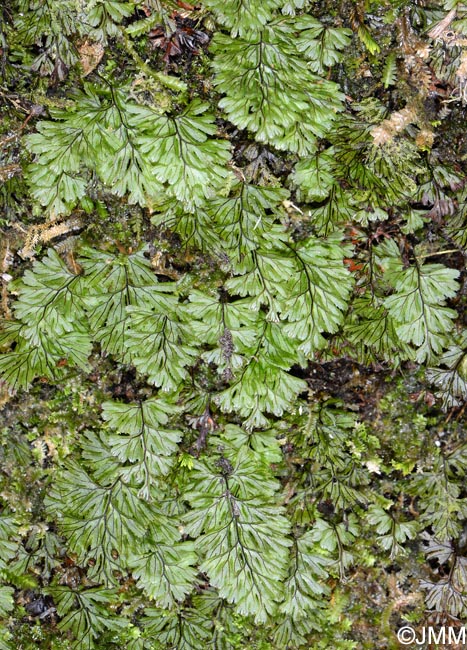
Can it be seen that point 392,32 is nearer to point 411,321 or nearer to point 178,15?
point 178,15

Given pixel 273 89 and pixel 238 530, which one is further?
pixel 238 530

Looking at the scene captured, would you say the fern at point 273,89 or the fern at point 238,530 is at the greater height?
the fern at point 273,89

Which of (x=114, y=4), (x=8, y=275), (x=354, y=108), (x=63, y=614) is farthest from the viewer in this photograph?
(x=63, y=614)

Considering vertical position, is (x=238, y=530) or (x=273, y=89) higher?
(x=273, y=89)

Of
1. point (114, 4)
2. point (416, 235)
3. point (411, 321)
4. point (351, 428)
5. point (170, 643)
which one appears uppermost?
point (114, 4)

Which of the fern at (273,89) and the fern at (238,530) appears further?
the fern at (238,530)

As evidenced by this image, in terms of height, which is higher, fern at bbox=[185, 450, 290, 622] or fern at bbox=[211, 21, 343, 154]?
fern at bbox=[211, 21, 343, 154]

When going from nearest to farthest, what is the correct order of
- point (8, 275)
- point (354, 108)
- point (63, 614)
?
1. point (354, 108)
2. point (8, 275)
3. point (63, 614)

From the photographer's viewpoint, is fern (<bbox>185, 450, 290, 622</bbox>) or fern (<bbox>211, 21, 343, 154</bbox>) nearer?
fern (<bbox>211, 21, 343, 154</bbox>)

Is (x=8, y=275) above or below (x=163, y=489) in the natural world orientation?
above

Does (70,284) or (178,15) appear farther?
(70,284)

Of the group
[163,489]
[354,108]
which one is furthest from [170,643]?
[354,108]
